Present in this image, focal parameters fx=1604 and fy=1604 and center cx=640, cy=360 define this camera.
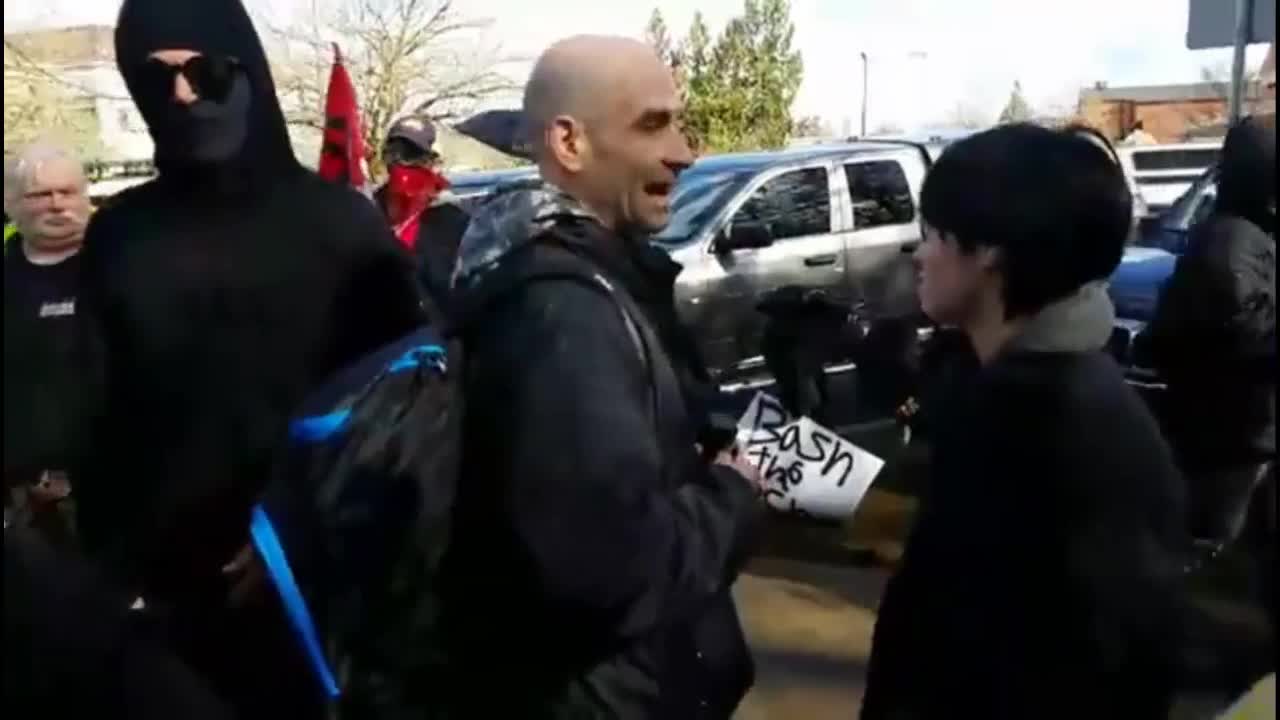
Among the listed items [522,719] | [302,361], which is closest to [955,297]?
[522,719]

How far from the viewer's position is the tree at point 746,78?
30.5 metres

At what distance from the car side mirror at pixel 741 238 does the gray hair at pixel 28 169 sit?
17.7ft

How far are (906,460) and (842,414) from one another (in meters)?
1.02

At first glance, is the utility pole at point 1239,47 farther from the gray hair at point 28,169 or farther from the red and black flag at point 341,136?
the gray hair at point 28,169

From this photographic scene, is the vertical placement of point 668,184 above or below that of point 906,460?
above

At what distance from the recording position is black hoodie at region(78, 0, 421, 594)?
2750 millimetres

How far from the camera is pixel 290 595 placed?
2.10m

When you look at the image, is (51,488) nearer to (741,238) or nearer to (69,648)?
(69,648)

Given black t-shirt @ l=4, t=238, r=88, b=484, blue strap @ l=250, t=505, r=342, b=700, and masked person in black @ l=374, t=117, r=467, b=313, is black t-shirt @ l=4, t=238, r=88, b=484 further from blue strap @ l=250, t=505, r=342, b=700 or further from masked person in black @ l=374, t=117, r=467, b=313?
masked person in black @ l=374, t=117, r=467, b=313

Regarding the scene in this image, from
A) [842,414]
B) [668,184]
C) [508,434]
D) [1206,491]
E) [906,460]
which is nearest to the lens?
[508,434]

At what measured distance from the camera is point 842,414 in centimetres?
950

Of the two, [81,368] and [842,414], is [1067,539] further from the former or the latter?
[842,414]

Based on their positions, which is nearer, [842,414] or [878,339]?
[878,339]

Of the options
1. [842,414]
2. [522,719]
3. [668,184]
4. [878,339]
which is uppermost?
[668,184]
